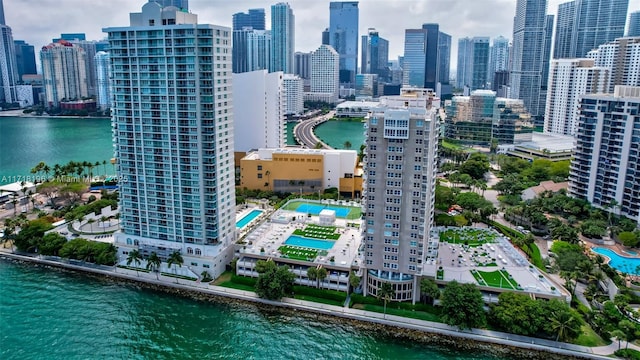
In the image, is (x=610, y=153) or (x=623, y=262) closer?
(x=623, y=262)

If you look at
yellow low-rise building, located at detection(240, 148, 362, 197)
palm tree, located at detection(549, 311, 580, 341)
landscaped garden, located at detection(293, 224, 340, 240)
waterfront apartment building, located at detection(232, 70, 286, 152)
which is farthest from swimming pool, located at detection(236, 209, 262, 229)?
palm tree, located at detection(549, 311, 580, 341)

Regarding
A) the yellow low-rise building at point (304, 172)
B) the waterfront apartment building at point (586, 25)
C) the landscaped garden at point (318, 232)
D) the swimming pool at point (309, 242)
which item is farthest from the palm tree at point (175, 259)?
the waterfront apartment building at point (586, 25)

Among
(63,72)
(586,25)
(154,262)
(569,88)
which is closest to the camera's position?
(154,262)

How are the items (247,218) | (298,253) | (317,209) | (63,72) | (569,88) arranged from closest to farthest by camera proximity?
(298,253) → (247,218) → (317,209) → (569,88) → (63,72)

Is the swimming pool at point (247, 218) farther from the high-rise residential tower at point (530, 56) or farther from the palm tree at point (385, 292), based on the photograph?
the high-rise residential tower at point (530, 56)

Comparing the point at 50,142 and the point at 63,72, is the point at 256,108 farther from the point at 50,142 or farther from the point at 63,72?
the point at 63,72

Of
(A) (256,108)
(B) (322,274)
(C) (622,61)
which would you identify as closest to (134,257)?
(B) (322,274)

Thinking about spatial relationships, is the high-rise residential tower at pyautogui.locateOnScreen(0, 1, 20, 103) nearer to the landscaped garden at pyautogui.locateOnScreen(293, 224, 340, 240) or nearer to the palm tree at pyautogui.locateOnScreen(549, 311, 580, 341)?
the landscaped garden at pyautogui.locateOnScreen(293, 224, 340, 240)
